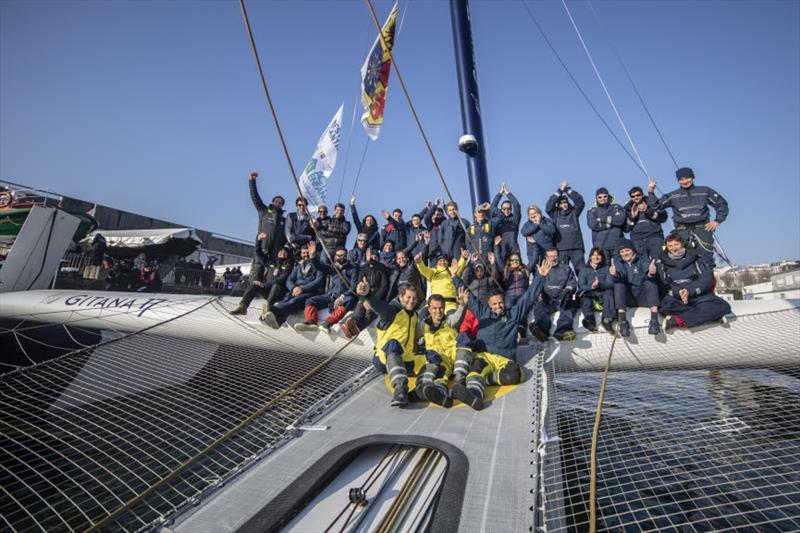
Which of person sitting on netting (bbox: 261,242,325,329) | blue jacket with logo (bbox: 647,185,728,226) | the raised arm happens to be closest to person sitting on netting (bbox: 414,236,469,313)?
person sitting on netting (bbox: 261,242,325,329)

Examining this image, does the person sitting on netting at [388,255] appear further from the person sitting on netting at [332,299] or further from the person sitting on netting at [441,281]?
the person sitting on netting at [441,281]

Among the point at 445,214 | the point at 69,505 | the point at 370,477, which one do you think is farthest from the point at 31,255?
the point at 370,477

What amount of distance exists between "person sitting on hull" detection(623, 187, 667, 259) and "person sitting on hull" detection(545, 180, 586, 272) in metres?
0.50

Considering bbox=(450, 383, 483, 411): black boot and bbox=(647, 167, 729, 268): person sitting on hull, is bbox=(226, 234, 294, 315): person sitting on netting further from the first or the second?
bbox=(647, 167, 729, 268): person sitting on hull

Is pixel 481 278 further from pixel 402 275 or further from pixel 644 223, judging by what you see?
pixel 644 223

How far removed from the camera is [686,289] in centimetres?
336

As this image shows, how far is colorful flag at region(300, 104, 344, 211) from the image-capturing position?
6234mm

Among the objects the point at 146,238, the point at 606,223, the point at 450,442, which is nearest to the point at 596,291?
the point at 606,223

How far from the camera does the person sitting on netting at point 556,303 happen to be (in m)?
3.67

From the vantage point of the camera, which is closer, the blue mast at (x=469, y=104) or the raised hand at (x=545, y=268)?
the raised hand at (x=545, y=268)

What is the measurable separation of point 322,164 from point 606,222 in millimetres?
4214

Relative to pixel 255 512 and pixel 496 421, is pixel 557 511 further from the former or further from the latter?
pixel 255 512

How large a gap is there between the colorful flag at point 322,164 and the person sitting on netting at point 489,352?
11.8 ft

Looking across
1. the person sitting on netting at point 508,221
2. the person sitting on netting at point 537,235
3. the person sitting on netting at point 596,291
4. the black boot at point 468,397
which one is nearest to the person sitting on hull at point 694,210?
the person sitting on netting at point 596,291
